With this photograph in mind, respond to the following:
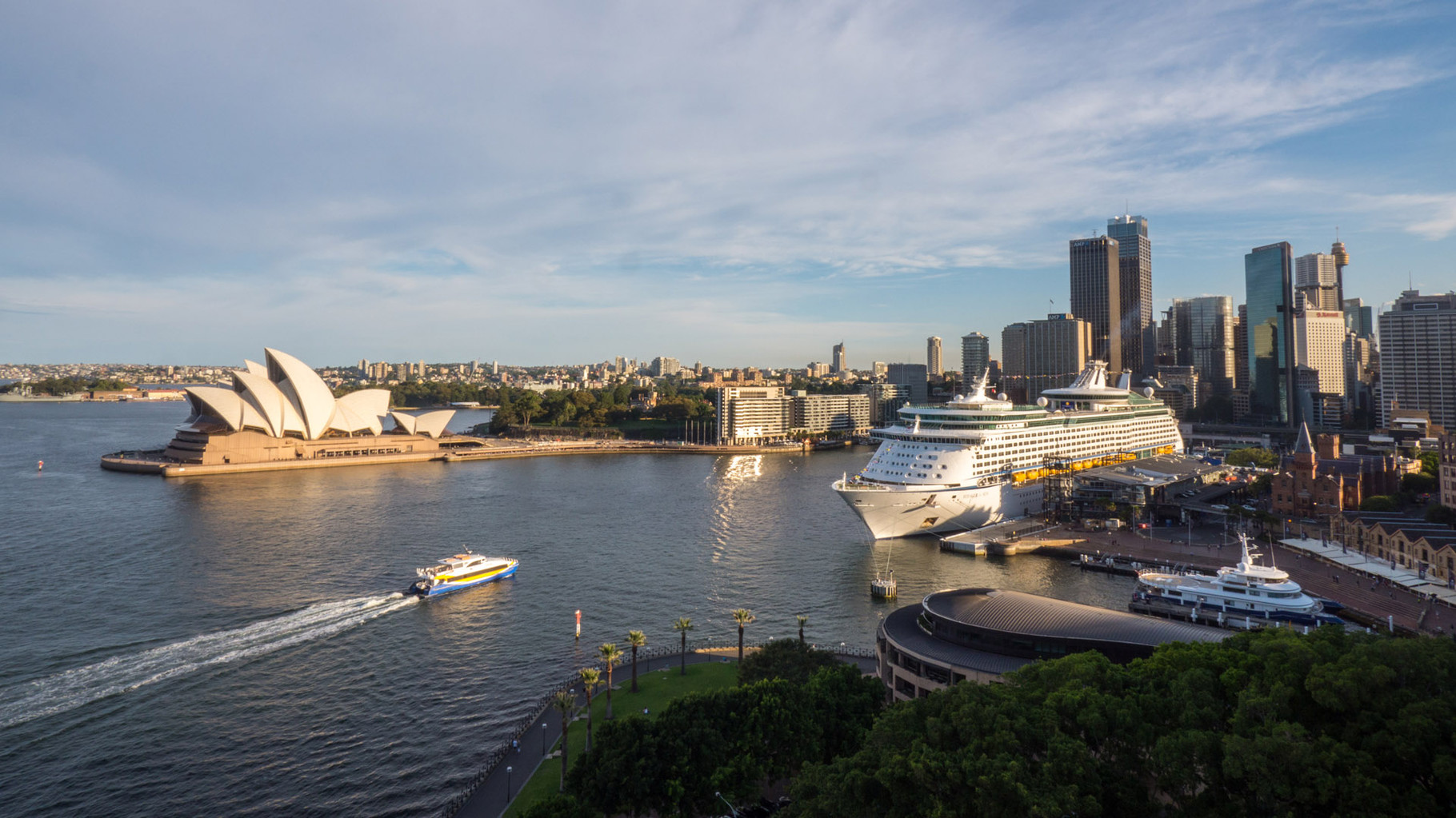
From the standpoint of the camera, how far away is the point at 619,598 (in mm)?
22344

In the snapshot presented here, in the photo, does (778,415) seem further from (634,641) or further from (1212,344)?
(1212,344)

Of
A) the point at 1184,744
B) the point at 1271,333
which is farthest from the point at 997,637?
the point at 1271,333

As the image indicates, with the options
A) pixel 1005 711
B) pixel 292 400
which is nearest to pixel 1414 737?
pixel 1005 711

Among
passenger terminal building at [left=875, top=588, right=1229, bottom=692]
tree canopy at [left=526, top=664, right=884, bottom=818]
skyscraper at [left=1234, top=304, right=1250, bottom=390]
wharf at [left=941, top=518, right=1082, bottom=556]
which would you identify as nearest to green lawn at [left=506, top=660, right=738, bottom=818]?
tree canopy at [left=526, top=664, right=884, bottom=818]

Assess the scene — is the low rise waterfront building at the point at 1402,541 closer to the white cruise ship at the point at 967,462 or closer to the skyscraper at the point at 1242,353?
the white cruise ship at the point at 967,462

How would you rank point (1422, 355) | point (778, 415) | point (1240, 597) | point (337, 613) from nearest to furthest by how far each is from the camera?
point (1240, 597) → point (337, 613) → point (1422, 355) → point (778, 415)

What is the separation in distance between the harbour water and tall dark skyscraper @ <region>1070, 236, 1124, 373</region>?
3642 inches

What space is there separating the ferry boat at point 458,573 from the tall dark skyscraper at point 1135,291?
117 meters

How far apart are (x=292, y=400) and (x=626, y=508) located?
31.5 m

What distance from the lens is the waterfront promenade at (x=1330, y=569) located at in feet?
64.4

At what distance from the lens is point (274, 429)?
53156mm

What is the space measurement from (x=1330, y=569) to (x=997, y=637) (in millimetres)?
18425

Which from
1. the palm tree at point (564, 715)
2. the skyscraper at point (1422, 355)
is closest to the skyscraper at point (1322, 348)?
the skyscraper at point (1422, 355)

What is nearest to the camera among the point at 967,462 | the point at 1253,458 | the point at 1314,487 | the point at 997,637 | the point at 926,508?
the point at 997,637
